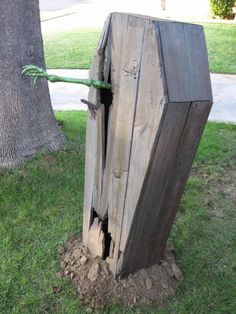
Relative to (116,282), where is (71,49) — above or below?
below

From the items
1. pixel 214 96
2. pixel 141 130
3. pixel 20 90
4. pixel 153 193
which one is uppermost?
pixel 141 130

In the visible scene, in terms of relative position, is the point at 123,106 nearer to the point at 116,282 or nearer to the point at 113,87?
the point at 113,87

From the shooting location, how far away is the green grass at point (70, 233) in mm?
2430

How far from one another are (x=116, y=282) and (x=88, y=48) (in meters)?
8.17

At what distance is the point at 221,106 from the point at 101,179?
4.36 metres

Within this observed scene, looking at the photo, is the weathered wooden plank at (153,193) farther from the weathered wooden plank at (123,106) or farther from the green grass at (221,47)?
the green grass at (221,47)

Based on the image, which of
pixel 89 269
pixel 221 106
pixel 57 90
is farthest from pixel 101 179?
pixel 57 90

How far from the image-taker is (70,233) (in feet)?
9.72

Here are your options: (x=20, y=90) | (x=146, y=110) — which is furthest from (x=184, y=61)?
(x=20, y=90)

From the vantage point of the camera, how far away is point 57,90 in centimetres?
696

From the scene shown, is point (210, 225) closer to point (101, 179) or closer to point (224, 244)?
point (224, 244)

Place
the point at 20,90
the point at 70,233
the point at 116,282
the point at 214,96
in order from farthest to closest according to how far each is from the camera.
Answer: the point at 214,96 < the point at 20,90 < the point at 70,233 < the point at 116,282

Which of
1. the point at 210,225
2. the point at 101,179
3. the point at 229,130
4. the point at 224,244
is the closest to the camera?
the point at 101,179

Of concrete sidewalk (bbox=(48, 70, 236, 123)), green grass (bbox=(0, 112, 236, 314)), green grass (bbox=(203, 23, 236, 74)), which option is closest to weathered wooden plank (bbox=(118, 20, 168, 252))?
green grass (bbox=(0, 112, 236, 314))
